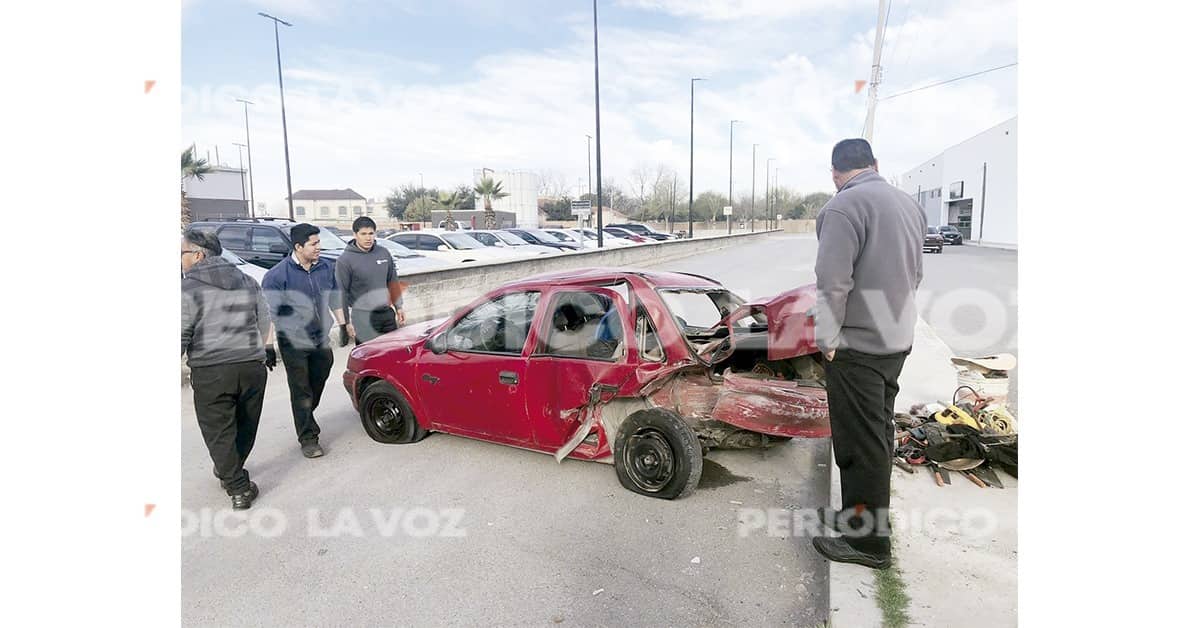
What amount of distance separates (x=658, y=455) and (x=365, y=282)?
3.53m

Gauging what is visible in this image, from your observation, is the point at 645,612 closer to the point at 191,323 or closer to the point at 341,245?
the point at 191,323

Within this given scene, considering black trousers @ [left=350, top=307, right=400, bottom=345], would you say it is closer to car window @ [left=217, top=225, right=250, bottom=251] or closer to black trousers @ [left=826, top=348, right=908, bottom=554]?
black trousers @ [left=826, top=348, right=908, bottom=554]

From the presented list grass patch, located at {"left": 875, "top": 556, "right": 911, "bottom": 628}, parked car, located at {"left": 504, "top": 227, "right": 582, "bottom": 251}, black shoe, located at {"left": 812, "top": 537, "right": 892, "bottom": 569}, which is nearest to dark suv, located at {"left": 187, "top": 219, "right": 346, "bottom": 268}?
black shoe, located at {"left": 812, "top": 537, "right": 892, "bottom": 569}

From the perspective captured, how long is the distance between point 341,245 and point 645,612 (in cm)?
1377

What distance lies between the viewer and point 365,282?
20.4 feet

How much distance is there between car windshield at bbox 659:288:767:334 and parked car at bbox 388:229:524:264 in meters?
12.9

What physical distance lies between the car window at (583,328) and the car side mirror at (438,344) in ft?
2.96

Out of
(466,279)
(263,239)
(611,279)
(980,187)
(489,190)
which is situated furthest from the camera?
(489,190)

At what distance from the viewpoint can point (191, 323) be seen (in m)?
4.05

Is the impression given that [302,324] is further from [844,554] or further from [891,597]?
[891,597]

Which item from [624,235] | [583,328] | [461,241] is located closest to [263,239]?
[461,241]

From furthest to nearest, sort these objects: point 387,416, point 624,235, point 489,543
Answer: point 624,235 → point 387,416 → point 489,543

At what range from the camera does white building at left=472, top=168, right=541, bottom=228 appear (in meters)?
64.9

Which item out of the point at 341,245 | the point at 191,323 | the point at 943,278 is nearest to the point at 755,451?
the point at 191,323
